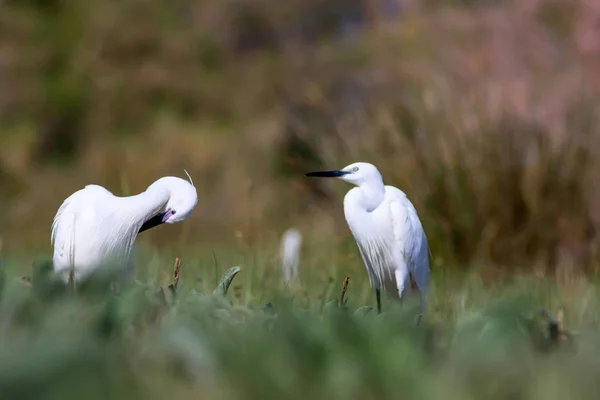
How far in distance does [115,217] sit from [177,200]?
179 millimetres

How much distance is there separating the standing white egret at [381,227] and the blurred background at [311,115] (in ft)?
2.60

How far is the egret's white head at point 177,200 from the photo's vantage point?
2.68 meters

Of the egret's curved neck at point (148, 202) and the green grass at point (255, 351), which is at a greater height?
the green grass at point (255, 351)

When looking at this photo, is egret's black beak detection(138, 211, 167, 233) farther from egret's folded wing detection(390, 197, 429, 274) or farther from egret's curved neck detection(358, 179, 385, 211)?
egret's folded wing detection(390, 197, 429, 274)

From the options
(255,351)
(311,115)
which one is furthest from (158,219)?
(311,115)

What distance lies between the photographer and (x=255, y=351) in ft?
3.83

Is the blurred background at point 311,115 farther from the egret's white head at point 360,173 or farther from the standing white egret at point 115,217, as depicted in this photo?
the egret's white head at point 360,173

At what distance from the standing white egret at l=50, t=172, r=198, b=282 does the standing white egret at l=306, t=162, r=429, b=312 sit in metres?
0.66

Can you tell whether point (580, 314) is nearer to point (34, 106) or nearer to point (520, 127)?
point (520, 127)

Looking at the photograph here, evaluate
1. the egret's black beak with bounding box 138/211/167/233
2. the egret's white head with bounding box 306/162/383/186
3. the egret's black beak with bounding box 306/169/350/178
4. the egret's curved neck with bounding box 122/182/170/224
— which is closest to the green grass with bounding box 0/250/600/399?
the egret's curved neck with bounding box 122/182/170/224

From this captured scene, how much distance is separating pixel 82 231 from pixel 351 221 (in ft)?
3.11

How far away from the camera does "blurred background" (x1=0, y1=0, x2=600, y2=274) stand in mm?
5070

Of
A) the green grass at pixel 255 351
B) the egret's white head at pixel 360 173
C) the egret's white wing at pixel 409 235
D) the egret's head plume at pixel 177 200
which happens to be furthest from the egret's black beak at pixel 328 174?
the green grass at pixel 255 351

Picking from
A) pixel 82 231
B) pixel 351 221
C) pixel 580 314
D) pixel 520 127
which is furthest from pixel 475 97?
pixel 82 231
